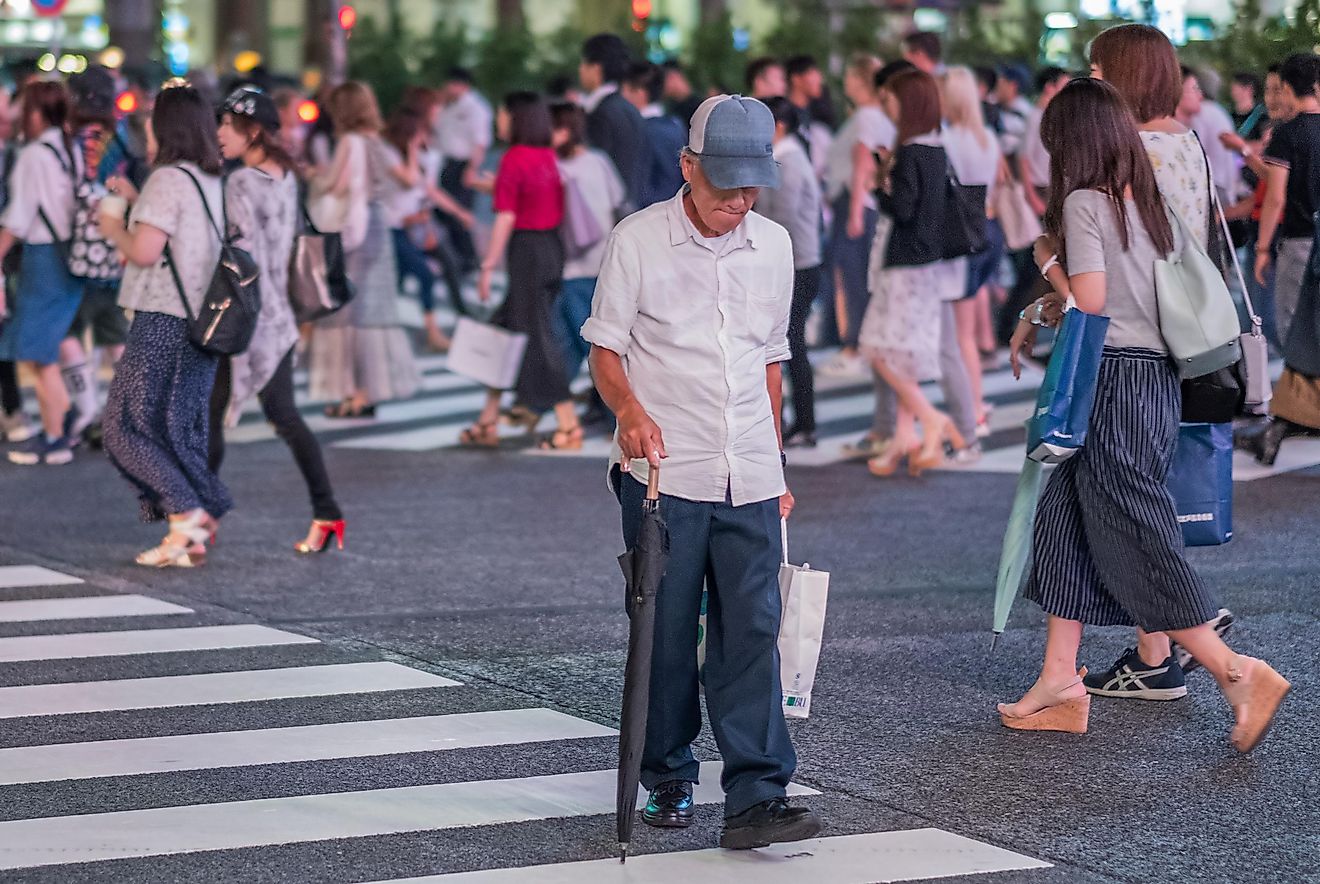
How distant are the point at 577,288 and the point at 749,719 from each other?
7.79 metres

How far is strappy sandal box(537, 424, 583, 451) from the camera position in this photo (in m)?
12.7

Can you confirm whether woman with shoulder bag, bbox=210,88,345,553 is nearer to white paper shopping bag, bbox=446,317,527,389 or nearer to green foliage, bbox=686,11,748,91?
white paper shopping bag, bbox=446,317,527,389

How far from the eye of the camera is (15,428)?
1309 centimetres

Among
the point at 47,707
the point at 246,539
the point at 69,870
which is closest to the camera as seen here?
the point at 69,870

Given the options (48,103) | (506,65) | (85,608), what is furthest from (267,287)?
(506,65)

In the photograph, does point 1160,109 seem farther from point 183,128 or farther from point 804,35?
point 804,35

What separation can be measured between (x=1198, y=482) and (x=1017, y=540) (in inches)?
23.4

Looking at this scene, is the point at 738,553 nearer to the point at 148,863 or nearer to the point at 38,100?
the point at 148,863

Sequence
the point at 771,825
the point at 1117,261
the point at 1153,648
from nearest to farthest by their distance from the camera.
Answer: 1. the point at 771,825
2. the point at 1117,261
3. the point at 1153,648

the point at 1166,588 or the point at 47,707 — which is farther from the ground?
the point at 1166,588

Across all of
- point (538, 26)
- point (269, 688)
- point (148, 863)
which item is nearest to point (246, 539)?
Answer: point (269, 688)

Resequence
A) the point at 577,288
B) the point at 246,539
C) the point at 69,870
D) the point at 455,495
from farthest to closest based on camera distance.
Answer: the point at 577,288
the point at 455,495
the point at 246,539
the point at 69,870

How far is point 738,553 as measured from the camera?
5.20 meters

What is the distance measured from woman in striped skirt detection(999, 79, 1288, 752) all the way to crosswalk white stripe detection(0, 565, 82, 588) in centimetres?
437
